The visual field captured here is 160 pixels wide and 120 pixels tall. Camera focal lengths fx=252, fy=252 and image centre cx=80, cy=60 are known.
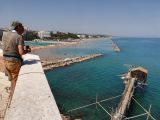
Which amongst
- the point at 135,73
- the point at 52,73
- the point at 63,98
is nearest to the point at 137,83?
the point at 135,73

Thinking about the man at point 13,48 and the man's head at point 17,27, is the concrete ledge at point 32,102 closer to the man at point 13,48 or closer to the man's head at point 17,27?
the man at point 13,48

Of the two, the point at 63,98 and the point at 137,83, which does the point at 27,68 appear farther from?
the point at 137,83

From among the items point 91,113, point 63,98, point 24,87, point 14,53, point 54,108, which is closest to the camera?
point 54,108

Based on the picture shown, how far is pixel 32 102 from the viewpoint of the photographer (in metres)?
3.54

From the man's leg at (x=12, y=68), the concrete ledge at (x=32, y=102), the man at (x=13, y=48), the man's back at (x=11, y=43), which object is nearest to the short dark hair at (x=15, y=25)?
the man at (x=13, y=48)

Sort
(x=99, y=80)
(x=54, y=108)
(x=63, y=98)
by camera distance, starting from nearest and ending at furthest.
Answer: (x=54, y=108)
(x=63, y=98)
(x=99, y=80)

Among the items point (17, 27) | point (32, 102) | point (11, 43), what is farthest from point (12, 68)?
point (32, 102)

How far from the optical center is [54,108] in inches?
A: 131

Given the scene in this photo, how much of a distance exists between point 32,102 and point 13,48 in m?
2.75

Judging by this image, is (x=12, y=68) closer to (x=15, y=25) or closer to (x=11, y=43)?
(x=11, y=43)

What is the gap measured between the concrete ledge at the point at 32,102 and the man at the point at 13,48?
909mm

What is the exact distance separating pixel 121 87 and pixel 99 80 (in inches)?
277

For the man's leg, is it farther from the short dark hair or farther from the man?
the short dark hair

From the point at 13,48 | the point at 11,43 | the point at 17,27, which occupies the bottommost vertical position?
the point at 13,48
